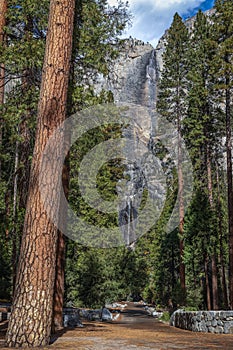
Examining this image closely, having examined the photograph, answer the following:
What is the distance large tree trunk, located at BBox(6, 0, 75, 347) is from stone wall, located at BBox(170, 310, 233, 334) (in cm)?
595

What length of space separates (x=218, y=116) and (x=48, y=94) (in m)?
16.5

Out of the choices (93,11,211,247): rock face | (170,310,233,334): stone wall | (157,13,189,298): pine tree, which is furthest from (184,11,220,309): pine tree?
(93,11,211,247): rock face

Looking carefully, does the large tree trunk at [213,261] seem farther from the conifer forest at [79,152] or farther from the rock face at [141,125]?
the rock face at [141,125]

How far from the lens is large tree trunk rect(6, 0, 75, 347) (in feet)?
13.0

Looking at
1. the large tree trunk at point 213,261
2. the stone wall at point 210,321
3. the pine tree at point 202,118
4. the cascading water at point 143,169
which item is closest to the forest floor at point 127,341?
the stone wall at point 210,321

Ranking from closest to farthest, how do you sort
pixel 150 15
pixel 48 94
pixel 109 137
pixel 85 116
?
pixel 48 94
pixel 85 116
pixel 109 137
pixel 150 15

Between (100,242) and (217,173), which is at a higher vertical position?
(217,173)

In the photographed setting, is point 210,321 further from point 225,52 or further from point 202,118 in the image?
point 202,118

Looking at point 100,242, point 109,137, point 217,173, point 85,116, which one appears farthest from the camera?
point 217,173

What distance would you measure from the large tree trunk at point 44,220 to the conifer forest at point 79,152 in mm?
14

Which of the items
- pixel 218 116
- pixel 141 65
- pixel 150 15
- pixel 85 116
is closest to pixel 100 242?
pixel 218 116

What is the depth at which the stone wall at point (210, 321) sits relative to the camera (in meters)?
8.57

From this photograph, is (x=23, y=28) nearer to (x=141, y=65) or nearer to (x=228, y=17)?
(x=228, y=17)

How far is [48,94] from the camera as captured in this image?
4.93 metres
